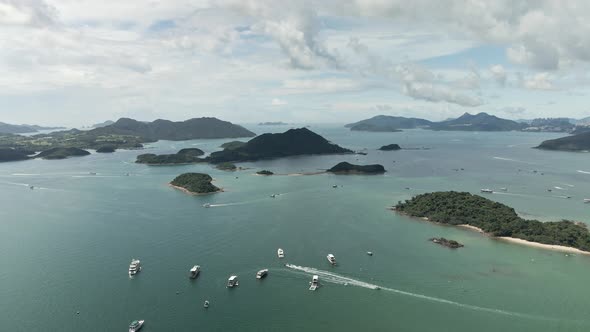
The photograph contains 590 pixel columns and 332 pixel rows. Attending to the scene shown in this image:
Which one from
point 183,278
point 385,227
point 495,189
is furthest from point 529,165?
point 183,278

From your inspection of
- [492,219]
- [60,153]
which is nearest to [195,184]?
[492,219]

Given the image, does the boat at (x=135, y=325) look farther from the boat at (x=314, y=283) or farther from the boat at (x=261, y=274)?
the boat at (x=314, y=283)

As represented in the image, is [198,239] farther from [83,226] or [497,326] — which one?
[497,326]

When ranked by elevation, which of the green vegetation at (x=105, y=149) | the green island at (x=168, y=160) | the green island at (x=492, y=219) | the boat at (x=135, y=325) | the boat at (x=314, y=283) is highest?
the green vegetation at (x=105, y=149)

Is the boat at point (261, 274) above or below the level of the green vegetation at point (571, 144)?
below

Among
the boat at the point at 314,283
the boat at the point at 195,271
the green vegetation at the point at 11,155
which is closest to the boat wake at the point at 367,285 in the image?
the boat at the point at 314,283

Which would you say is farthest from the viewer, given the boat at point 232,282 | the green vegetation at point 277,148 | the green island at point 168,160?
the green vegetation at point 277,148

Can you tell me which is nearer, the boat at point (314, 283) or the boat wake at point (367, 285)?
the boat wake at point (367, 285)

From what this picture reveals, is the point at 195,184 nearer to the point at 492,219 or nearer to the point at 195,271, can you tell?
the point at 195,271
